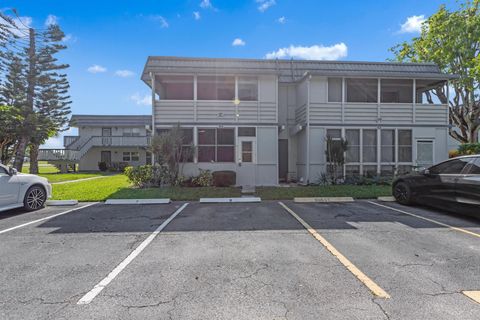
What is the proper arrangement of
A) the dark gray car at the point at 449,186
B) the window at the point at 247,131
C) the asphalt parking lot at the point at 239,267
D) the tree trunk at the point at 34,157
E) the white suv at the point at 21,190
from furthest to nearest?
1. the tree trunk at the point at 34,157
2. the window at the point at 247,131
3. the white suv at the point at 21,190
4. the dark gray car at the point at 449,186
5. the asphalt parking lot at the point at 239,267

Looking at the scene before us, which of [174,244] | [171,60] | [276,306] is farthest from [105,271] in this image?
[171,60]

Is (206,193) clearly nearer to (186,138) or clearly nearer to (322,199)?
(186,138)

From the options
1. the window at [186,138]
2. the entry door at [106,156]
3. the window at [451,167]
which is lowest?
the window at [451,167]

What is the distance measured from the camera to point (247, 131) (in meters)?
13.0

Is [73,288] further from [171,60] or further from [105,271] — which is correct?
[171,60]

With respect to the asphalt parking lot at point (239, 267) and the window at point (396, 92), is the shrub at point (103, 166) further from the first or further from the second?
the window at point (396, 92)

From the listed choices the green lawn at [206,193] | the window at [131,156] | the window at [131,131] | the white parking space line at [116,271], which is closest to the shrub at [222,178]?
the green lawn at [206,193]

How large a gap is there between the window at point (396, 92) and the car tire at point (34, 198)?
15559 millimetres

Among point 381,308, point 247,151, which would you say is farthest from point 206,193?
point 381,308

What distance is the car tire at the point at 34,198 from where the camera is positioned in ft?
24.6

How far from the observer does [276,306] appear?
2.72 metres

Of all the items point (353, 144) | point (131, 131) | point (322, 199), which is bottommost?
point (322, 199)

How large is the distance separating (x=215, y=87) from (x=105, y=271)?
35.8 ft

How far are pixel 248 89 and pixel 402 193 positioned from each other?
8210mm
